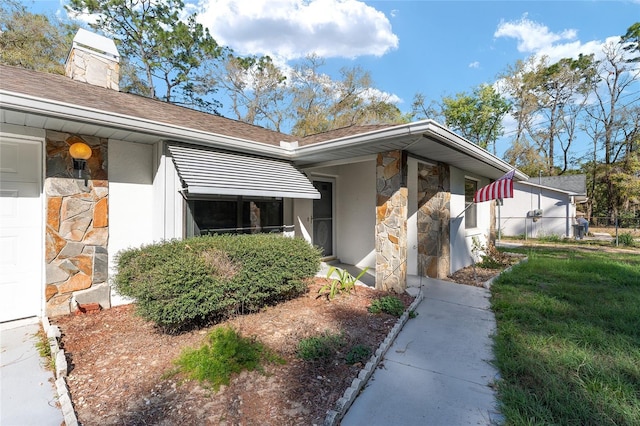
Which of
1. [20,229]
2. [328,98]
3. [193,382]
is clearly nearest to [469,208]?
[193,382]

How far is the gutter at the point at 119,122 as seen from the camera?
124 inches

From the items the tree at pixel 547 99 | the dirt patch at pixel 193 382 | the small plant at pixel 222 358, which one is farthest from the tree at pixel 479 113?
the small plant at pixel 222 358

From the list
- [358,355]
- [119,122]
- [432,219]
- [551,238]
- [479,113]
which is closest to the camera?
[358,355]

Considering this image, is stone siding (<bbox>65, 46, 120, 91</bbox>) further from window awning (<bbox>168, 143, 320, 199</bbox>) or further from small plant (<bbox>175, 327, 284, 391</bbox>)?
small plant (<bbox>175, 327, 284, 391</bbox>)

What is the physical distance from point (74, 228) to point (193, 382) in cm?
318

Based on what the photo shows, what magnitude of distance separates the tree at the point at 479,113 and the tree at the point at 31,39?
82.3 ft

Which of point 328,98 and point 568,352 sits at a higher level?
point 328,98

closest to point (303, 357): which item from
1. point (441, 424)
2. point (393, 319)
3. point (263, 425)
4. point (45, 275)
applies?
point (263, 425)

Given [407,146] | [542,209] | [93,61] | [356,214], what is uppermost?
[93,61]

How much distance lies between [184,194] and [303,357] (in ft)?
10.4

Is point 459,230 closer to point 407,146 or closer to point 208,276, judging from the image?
point 407,146

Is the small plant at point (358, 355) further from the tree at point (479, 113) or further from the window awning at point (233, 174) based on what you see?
the tree at point (479, 113)

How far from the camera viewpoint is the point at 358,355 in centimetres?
299

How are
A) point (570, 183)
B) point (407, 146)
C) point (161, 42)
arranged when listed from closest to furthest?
point (407, 146) < point (161, 42) < point (570, 183)
